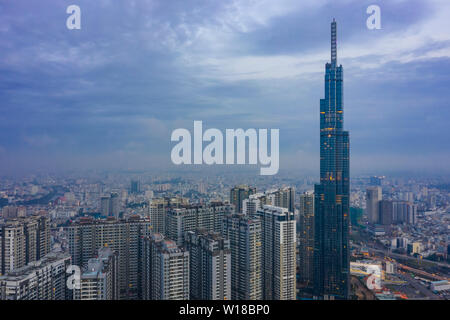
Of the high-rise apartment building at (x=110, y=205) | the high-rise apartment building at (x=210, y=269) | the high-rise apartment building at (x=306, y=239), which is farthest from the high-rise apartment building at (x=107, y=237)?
the high-rise apartment building at (x=306, y=239)

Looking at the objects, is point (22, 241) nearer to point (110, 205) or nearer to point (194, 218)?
point (110, 205)

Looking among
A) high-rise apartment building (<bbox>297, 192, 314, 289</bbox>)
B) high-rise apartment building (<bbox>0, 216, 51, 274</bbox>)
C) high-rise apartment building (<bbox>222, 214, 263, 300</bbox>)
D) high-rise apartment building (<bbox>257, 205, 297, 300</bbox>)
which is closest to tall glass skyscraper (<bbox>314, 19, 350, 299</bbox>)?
high-rise apartment building (<bbox>297, 192, 314, 289</bbox>)

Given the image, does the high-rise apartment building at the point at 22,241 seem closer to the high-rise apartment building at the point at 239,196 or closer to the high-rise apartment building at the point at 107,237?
the high-rise apartment building at the point at 107,237

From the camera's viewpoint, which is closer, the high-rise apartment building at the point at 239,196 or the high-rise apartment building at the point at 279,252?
the high-rise apartment building at the point at 279,252

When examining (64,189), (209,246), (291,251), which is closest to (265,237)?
(291,251)

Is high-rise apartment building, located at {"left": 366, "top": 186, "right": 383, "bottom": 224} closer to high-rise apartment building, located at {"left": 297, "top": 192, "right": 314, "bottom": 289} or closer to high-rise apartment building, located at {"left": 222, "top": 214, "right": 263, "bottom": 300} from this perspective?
high-rise apartment building, located at {"left": 297, "top": 192, "right": 314, "bottom": 289}
